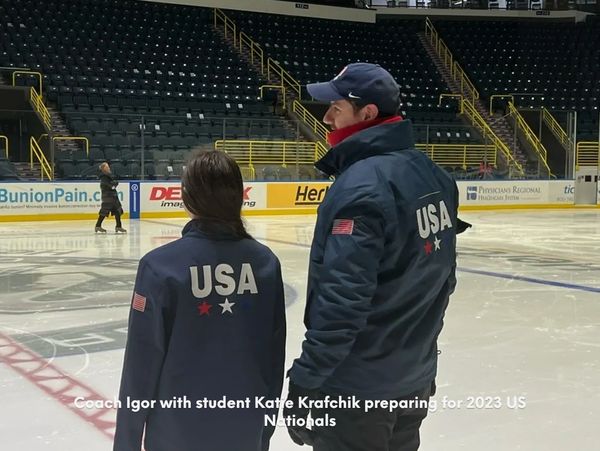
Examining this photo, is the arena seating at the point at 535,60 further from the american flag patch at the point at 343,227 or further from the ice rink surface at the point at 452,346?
the american flag patch at the point at 343,227

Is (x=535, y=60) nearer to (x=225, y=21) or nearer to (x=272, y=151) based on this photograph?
(x=225, y=21)

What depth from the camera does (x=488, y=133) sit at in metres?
23.4

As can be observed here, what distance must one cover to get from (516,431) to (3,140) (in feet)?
58.1

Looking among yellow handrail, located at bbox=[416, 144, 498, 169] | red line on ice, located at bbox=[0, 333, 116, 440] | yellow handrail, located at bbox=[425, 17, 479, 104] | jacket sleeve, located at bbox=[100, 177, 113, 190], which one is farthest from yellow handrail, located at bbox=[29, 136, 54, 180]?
yellow handrail, located at bbox=[425, 17, 479, 104]

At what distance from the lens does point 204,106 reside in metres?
22.5

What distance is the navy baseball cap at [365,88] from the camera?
6.04ft

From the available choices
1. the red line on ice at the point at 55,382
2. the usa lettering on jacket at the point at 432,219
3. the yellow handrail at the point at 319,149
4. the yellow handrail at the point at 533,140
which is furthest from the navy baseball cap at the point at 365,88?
the yellow handrail at the point at 533,140

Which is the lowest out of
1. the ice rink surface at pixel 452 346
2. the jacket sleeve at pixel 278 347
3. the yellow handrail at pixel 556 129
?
the ice rink surface at pixel 452 346

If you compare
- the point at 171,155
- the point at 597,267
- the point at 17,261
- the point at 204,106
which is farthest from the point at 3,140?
the point at 597,267

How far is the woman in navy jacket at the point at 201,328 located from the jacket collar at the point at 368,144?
0.82ft

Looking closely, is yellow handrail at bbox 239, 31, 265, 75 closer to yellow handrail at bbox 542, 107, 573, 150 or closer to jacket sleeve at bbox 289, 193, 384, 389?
yellow handrail at bbox 542, 107, 573, 150

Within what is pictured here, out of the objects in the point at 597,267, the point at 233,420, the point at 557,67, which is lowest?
the point at 597,267

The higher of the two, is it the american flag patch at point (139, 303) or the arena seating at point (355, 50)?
the arena seating at point (355, 50)

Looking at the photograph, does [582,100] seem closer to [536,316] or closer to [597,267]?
[597,267]
